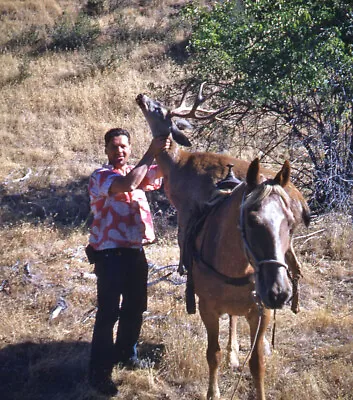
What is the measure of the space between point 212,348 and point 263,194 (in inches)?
63.8

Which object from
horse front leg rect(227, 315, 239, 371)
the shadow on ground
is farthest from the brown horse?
the shadow on ground

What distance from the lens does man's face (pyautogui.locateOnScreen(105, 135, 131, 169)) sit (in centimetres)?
450

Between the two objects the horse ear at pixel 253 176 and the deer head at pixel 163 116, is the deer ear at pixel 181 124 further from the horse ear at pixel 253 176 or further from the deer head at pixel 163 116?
the horse ear at pixel 253 176

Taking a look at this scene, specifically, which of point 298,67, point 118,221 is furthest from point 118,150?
point 298,67

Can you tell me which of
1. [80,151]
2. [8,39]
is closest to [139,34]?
[8,39]

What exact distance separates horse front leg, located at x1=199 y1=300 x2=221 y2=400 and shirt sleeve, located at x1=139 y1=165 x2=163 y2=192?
1134 millimetres

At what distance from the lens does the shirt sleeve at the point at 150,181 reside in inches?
185

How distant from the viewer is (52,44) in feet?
60.0

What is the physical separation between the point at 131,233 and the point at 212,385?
1.34 m

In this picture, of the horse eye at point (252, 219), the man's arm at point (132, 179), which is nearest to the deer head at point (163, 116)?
the man's arm at point (132, 179)

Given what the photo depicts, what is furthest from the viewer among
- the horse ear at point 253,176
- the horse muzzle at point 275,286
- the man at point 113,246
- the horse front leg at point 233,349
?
the horse front leg at point 233,349

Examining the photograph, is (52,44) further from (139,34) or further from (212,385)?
(212,385)

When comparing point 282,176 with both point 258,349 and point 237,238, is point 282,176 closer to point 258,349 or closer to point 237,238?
point 237,238

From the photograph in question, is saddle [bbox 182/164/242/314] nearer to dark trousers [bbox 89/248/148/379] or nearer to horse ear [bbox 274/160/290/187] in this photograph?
dark trousers [bbox 89/248/148/379]
